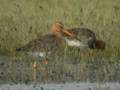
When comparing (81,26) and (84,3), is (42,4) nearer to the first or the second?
(84,3)

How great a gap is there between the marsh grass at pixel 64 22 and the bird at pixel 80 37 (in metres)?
0.25

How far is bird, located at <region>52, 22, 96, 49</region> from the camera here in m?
10.8

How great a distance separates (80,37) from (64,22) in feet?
4.05

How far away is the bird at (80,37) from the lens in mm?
10773

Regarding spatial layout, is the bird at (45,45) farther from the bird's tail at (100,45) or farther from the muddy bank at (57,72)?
the muddy bank at (57,72)

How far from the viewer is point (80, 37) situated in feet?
36.2

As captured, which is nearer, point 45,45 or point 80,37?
point 45,45

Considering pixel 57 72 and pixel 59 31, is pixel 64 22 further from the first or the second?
pixel 57 72

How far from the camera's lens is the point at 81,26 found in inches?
468

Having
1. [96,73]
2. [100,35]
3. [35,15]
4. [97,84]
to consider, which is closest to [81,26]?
[100,35]

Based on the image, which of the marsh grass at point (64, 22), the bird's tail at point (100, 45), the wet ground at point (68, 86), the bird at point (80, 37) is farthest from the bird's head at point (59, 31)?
the wet ground at point (68, 86)

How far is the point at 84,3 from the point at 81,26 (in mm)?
1802

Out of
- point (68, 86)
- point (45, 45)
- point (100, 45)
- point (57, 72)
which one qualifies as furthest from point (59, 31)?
point (68, 86)

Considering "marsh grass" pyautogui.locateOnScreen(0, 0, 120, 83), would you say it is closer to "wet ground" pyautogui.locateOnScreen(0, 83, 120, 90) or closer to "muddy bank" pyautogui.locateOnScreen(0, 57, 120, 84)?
"muddy bank" pyautogui.locateOnScreen(0, 57, 120, 84)
